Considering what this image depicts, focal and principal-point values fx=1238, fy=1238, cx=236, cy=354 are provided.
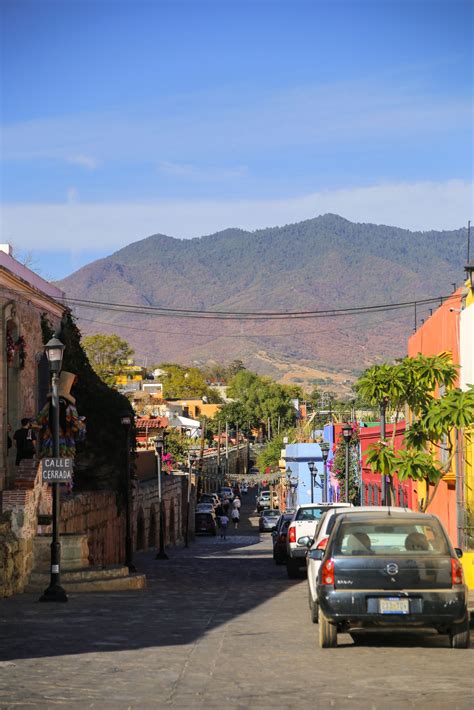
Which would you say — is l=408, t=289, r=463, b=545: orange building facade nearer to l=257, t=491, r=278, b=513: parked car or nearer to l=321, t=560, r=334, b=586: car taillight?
l=321, t=560, r=334, b=586: car taillight

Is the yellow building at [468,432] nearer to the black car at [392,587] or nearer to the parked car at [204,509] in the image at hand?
the black car at [392,587]

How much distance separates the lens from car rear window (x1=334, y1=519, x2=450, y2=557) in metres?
14.0

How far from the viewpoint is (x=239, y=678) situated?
12094mm

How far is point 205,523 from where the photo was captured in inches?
2980

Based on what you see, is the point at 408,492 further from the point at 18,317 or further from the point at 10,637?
the point at 10,637

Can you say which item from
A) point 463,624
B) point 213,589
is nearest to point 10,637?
point 463,624

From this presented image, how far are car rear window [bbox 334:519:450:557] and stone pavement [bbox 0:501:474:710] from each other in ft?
3.66

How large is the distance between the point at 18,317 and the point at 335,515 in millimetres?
13995

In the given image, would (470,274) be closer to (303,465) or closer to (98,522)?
(98,522)

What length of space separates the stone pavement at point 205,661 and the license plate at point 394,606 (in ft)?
A: 1.53

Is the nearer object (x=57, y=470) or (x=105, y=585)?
(x=57, y=470)

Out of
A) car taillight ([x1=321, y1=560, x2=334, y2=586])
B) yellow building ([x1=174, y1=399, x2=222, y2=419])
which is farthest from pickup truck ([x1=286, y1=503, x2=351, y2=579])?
yellow building ([x1=174, y1=399, x2=222, y2=419])

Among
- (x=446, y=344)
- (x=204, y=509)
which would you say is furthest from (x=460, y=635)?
(x=204, y=509)

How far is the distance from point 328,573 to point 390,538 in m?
0.92
